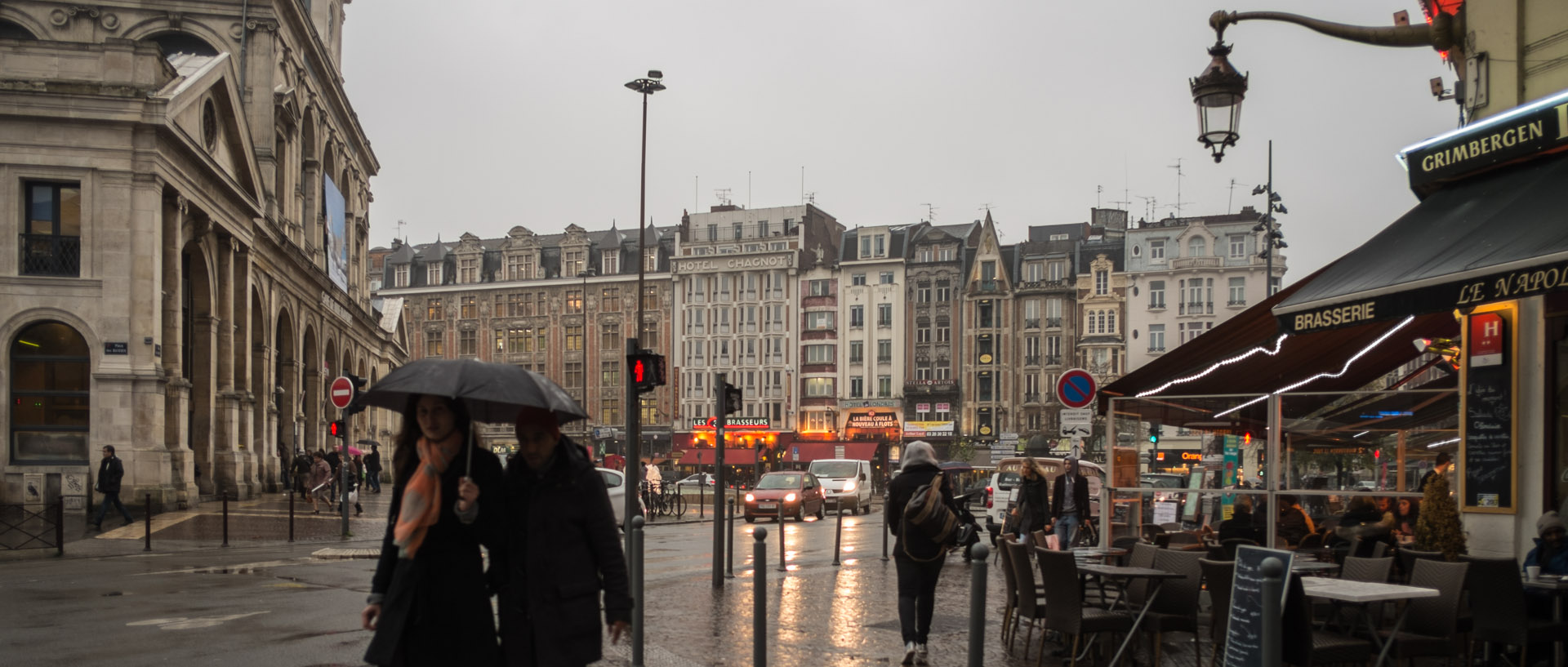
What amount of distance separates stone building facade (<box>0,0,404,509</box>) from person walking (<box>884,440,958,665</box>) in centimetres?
2379

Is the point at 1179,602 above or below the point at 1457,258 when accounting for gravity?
below

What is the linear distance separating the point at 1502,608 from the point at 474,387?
694cm

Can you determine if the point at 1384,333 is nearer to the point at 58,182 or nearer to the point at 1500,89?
the point at 1500,89

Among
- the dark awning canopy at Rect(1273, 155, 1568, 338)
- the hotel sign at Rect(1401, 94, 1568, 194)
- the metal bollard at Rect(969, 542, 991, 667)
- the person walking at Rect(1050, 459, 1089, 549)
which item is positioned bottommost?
the person walking at Rect(1050, 459, 1089, 549)

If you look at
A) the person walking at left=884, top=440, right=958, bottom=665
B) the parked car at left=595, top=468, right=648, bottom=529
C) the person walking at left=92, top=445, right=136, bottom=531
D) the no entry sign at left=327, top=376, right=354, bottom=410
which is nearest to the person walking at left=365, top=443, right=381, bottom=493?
the person walking at left=92, top=445, right=136, bottom=531

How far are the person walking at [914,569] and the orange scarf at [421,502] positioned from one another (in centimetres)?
501

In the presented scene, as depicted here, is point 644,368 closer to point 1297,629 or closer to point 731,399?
point 731,399

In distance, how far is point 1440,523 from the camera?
35.6 ft

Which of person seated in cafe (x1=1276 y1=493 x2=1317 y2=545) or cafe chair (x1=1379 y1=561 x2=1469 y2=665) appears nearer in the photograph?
cafe chair (x1=1379 y1=561 x2=1469 y2=665)

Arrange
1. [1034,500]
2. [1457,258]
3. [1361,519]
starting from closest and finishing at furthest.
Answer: [1457,258]
[1361,519]
[1034,500]

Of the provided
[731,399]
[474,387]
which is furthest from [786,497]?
[474,387]

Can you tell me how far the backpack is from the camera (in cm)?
972

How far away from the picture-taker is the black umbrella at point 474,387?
514 cm

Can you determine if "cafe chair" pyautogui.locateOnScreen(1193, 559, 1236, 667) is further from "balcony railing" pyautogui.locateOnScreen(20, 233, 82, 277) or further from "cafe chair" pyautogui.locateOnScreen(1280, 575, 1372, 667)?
"balcony railing" pyautogui.locateOnScreen(20, 233, 82, 277)
